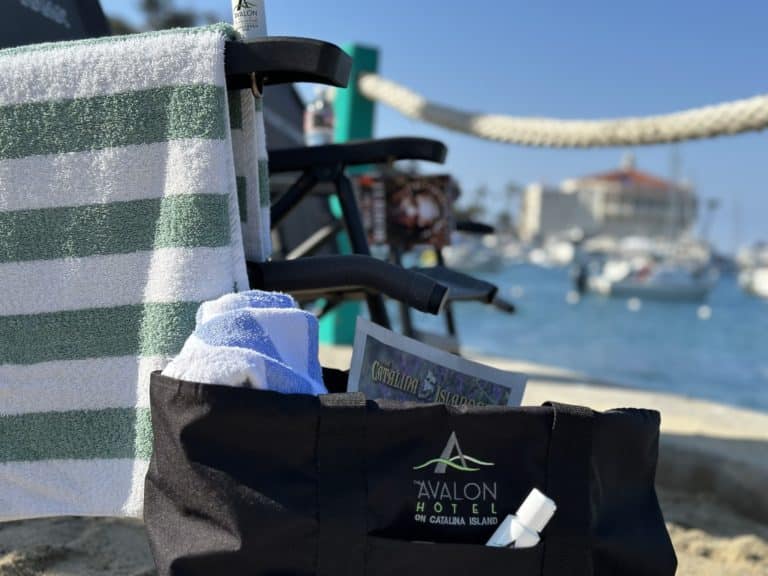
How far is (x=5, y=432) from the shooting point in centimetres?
89

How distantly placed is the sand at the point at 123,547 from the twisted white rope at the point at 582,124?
1.16 m

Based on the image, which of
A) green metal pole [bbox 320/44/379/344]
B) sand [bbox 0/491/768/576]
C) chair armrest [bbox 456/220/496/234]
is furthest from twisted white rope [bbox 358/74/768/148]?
sand [bbox 0/491/768/576]

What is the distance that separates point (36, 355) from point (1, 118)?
294 mm

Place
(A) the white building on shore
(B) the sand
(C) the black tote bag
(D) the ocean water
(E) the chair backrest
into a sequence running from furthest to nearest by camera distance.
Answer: (A) the white building on shore < (D) the ocean water < (E) the chair backrest < (B) the sand < (C) the black tote bag

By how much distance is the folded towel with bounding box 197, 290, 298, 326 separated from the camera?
76 centimetres

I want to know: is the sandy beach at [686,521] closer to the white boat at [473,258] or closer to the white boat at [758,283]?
the white boat at [473,258]

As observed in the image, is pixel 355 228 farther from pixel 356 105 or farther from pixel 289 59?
pixel 356 105

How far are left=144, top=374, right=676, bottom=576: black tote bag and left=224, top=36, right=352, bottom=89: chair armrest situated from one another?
37 centimetres

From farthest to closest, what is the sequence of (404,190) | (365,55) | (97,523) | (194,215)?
(365,55) → (404,190) → (97,523) → (194,215)

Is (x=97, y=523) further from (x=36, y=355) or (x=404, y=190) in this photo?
(x=404, y=190)

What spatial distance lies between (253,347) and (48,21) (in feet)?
3.30

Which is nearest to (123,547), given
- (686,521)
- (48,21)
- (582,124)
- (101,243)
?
(101,243)

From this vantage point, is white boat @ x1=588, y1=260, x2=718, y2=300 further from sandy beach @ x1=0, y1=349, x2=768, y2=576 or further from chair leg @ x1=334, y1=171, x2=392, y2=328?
chair leg @ x1=334, y1=171, x2=392, y2=328

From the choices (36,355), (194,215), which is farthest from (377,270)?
(36,355)
